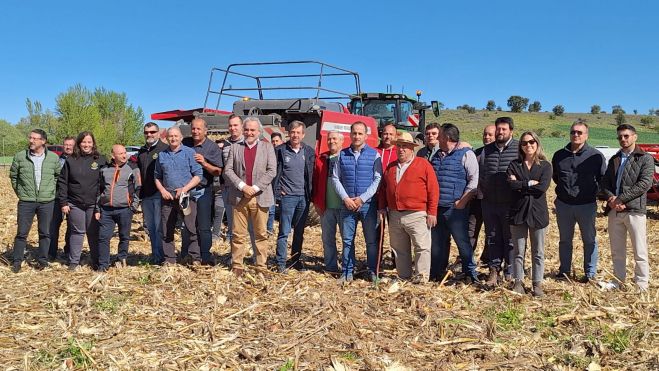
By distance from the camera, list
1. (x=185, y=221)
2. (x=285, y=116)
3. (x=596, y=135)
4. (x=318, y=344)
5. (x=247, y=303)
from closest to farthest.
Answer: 1. (x=318, y=344)
2. (x=247, y=303)
3. (x=185, y=221)
4. (x=285, y=116)
5. (x=596, y=135)

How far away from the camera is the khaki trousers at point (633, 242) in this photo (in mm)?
5484

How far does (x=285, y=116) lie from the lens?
9.24 m

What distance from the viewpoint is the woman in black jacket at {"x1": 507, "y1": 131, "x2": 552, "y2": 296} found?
5.35 metres

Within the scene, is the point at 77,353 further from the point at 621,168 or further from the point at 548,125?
the point at 548,125

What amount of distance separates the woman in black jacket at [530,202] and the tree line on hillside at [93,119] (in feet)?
119

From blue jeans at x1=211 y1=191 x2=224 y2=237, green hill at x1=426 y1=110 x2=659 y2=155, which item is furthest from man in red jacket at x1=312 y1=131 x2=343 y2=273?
green hill at x1=426 y1=110 x2=659 y2=155

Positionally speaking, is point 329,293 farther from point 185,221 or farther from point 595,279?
point 595,279

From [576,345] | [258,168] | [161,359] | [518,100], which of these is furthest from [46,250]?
[518,100]

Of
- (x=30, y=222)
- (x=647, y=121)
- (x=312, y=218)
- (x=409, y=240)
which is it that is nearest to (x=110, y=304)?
(x=30, y=222)

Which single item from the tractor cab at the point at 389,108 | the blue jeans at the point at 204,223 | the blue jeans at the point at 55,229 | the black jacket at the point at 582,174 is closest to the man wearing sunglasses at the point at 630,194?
the black jacket at the point at 582,174

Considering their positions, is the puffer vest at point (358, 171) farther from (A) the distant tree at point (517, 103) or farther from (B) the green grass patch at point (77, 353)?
(A) the distant tree at point (517, 103)

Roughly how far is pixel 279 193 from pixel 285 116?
3.34 m

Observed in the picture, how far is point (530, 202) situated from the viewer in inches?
211

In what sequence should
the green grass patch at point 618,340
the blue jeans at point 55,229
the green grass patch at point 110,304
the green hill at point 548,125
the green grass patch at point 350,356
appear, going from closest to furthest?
the green grass patch at point 350,356 < the green grass patch at point 618,340 < the green grass patch at point 110,304 < the blue jeans at point 55,229 < the green hill at point 548,125
